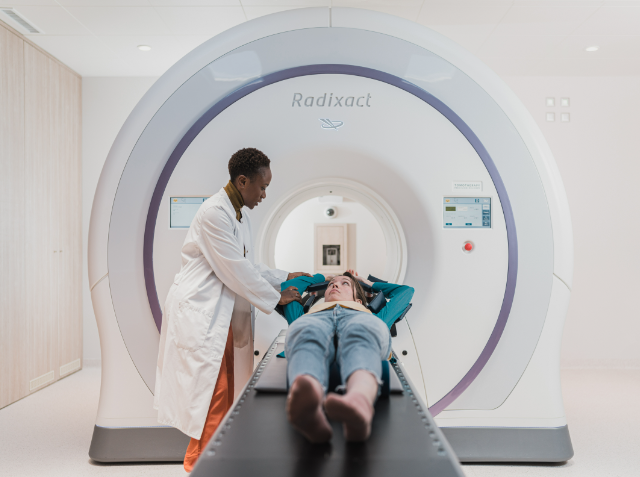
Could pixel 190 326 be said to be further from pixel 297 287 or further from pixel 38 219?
pixel 38 219

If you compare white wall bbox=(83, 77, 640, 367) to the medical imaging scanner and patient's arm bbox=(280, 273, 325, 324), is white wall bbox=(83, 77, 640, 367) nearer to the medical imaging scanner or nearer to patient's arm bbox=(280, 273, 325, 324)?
the medical imaging scanner

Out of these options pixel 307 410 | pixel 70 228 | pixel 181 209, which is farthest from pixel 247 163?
pixel 70 228

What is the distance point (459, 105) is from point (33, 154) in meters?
2.50

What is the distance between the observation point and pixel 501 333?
1771 mm

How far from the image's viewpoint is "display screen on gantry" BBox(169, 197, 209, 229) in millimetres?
1803

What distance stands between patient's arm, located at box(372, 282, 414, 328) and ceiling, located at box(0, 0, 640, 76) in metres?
1.55

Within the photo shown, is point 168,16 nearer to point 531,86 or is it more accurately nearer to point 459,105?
point 459,105

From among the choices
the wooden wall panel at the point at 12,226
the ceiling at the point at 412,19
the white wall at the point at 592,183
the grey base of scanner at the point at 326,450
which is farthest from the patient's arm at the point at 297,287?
the white wall at the point at 592,183

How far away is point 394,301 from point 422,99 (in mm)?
810

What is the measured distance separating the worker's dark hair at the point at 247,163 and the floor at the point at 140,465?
1.17 meters

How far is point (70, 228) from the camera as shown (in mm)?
3100

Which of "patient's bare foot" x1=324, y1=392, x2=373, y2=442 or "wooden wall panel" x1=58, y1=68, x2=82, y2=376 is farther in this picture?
"wooden wall panel" x1=58, y1=68, x2=82, y2=376

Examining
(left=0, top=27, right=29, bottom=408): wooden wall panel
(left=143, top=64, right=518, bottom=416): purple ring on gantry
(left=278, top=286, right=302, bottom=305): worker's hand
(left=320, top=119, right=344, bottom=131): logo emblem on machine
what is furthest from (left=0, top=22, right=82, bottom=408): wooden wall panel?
(left=320, top=119, right=344, bottom=131): logo emblem on machine

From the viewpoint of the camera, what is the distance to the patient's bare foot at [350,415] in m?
0.84
